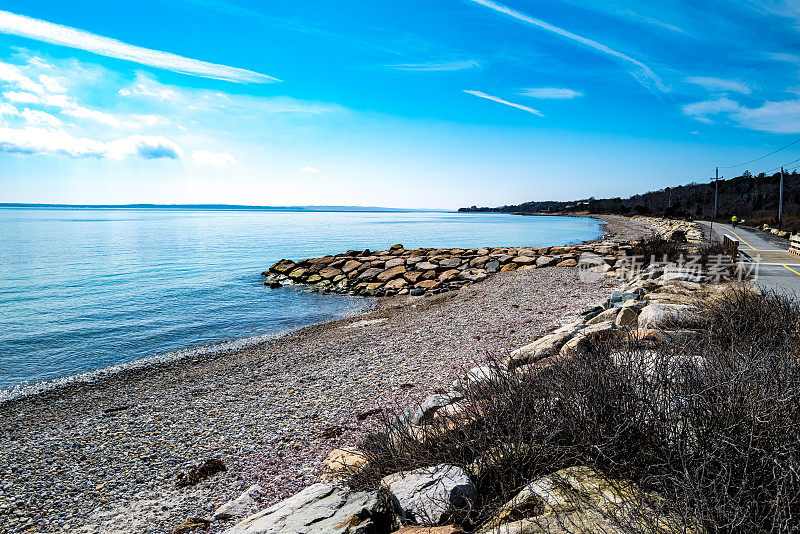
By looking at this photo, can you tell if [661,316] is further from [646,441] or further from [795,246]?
[795,246]

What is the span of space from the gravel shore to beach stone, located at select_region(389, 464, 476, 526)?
2.58m

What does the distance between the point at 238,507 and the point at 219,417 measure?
2662 mm

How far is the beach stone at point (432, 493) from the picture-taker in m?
2.48

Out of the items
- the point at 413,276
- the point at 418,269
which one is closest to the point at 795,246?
the point at 418,269

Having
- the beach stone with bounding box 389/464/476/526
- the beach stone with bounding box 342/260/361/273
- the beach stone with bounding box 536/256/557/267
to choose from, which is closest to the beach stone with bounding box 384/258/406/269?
the beach stone with bounding box 342/260/361/273

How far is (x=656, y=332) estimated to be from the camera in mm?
5367

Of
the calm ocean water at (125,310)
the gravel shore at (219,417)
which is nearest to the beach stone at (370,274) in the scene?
the calm ocean water at (125,310)

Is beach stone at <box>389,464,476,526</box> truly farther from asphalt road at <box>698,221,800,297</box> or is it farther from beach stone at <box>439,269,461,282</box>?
beach stone at <box>439,269,461,282</box>

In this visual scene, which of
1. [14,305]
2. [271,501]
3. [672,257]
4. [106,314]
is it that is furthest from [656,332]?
[14,305]

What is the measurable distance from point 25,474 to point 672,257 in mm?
18841

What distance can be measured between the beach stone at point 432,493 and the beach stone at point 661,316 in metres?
4.44

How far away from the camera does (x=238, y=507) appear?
4.52 meters

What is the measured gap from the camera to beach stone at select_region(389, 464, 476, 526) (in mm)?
2479

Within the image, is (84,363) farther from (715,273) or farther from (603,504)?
(715,273)
